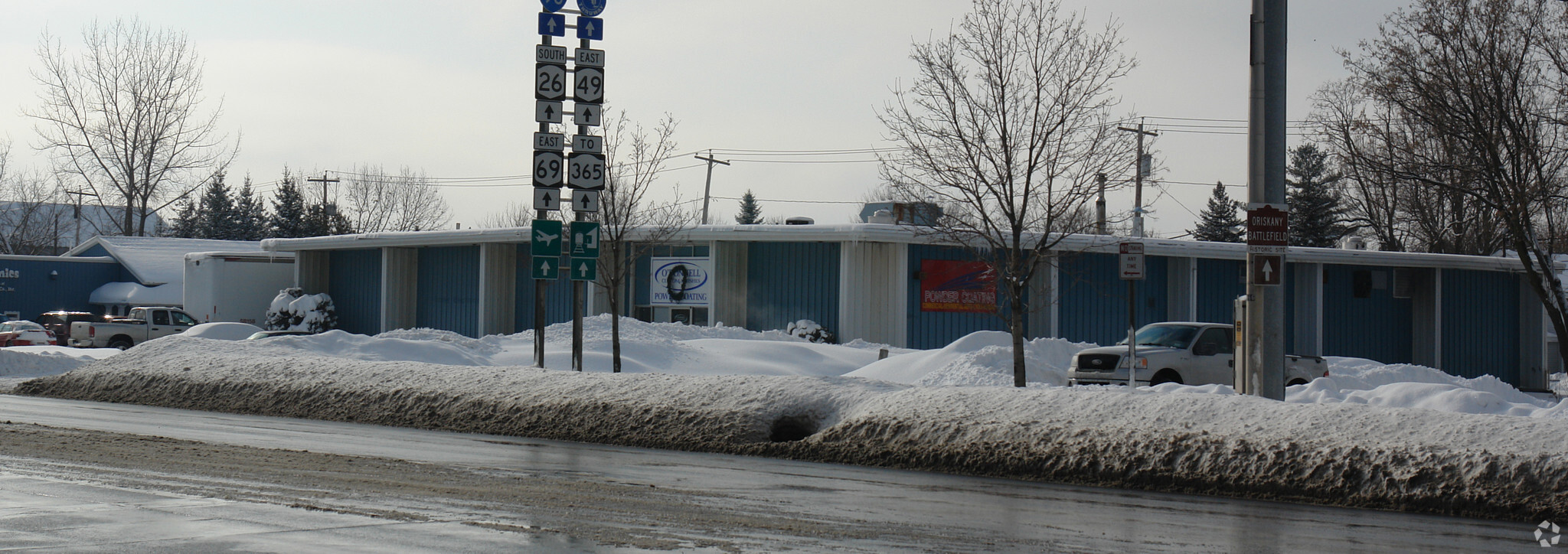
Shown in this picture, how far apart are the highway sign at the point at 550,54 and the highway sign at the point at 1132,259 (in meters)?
7.92

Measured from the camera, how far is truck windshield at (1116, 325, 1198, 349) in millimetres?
19875

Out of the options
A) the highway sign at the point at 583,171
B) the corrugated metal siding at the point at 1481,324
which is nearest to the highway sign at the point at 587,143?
the highway sign at the point at 583,171

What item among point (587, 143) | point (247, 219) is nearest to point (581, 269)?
point (587, 143)

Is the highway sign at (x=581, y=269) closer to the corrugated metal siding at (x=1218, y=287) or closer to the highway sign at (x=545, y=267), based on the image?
the highway sign at (x=545, y=267)

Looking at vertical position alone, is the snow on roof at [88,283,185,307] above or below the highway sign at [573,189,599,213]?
below

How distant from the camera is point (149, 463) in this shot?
29.5 feet

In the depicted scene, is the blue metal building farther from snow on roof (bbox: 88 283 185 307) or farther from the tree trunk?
snow on roof (bbox: 88 283 185 307)

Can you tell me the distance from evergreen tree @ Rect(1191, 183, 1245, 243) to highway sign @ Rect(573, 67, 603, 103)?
49.7m

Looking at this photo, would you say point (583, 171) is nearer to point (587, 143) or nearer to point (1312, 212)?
point (587, 143)

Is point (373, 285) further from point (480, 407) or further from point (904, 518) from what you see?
point (904, 518)

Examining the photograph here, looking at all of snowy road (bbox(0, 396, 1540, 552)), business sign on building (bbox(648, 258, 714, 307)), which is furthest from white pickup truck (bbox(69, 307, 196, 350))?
snowy road (bbox(0, 396, 1540, 552))

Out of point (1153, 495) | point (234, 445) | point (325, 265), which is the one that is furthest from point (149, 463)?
point (325, 265)

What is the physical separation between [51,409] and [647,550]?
12115 millimetres

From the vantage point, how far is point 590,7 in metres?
17.3
